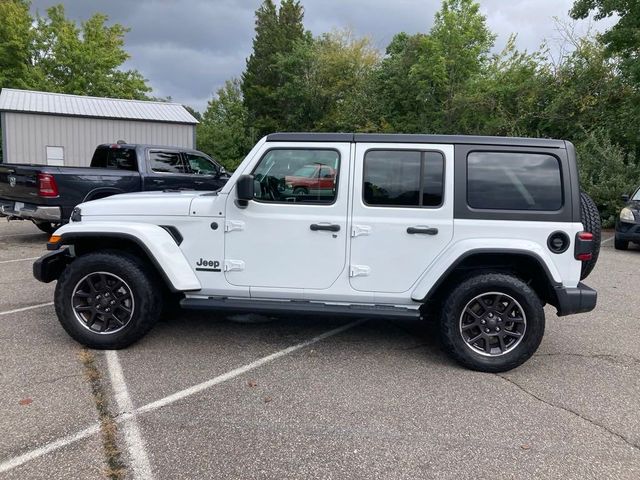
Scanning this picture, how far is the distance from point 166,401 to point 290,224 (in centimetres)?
162

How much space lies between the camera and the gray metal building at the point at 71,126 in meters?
17.9

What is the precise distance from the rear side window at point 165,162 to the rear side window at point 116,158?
0.33 m

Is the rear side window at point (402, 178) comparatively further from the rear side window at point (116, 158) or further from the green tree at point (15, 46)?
the green tree at point (15, 46)

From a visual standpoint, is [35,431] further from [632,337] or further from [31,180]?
[31,180]

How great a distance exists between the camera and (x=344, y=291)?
163 inches

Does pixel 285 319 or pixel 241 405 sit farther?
pixel 285 319

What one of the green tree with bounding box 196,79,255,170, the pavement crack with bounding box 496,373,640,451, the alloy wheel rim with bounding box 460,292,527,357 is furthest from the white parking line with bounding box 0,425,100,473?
the green tree with bounding box 196,79,255,170

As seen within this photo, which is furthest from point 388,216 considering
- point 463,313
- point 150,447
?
point 150,447

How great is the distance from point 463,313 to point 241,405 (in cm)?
188

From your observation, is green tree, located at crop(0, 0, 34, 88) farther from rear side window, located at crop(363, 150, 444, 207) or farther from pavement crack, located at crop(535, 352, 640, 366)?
pavement crack, located at crop(535, 352, 640, 366)

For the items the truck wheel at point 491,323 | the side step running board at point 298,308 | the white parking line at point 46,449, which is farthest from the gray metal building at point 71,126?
the truck wheel at point 491,323

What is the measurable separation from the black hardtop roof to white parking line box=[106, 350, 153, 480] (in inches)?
87.6

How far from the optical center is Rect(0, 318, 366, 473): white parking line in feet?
9.01

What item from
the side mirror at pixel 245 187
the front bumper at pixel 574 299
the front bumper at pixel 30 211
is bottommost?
the front bumper at pixel 574 299
